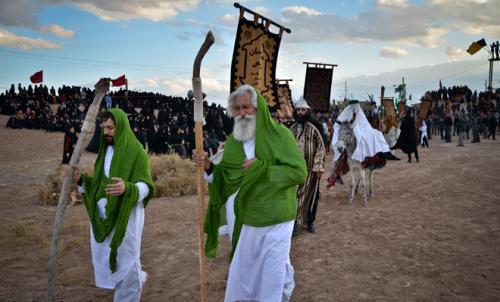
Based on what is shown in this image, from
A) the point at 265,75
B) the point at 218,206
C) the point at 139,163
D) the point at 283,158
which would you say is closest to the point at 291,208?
the point at 283,158

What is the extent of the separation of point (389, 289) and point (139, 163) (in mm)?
2857

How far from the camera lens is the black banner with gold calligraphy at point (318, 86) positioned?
49.5ft

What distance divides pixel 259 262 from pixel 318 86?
41.5 feet

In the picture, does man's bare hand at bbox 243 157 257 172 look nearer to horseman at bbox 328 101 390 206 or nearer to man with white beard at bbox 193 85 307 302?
man with white beard at bbox 193 85 307 302

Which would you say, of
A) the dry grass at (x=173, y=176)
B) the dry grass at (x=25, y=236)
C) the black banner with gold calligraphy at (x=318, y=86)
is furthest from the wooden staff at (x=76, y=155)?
the black banner with gold calligraphy at (x=318, y=86)

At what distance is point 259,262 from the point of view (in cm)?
333

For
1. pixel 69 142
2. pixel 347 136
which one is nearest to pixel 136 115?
pixel 69 142

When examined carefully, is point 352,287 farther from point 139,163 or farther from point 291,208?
point 139,163

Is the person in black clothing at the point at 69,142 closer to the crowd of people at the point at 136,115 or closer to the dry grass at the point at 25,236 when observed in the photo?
the crowd of people at the point at 136,115

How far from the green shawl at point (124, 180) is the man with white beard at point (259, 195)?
721mm

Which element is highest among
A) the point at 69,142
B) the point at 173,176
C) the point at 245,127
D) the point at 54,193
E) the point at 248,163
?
the point at 245,127

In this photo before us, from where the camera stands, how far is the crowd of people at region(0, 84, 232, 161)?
597 inches

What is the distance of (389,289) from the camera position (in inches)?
168

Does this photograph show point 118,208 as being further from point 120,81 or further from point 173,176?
point 120,81
